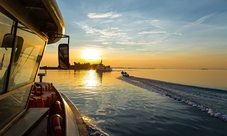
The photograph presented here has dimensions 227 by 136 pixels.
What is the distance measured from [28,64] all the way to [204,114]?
11176 mm

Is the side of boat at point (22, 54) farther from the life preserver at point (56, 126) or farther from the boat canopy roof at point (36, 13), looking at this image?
the life preserver at point (56, 126)

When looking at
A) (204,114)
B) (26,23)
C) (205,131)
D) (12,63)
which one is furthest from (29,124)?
(204,114)

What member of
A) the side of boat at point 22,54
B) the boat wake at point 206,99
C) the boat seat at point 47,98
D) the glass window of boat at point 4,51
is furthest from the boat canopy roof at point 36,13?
the boat wake at point 206,99

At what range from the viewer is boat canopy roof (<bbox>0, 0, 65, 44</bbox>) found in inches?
69.7

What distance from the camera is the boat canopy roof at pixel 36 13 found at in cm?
177

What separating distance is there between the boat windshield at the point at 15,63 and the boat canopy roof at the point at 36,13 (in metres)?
0.10

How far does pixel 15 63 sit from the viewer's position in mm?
2150

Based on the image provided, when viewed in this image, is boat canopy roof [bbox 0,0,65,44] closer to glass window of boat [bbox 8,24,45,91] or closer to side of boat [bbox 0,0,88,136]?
side of boat [bbox 0,0,88,136]

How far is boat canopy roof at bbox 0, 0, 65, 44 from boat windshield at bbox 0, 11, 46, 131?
3.8 inches

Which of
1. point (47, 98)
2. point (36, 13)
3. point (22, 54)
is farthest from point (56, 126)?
point (36, 13)

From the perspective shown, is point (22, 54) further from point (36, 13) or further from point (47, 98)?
point (47, 98)

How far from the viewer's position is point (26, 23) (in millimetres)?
2164

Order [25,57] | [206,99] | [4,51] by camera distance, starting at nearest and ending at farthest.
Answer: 1. [4,51]
2. [25,57]
3. [206,99]

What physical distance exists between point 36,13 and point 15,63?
3.09 ft
